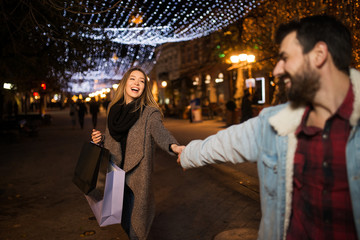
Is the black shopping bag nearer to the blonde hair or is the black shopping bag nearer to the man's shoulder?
the blonde hair

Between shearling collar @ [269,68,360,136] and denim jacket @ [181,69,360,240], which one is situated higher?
shearling collar @ [269,68,360,136]

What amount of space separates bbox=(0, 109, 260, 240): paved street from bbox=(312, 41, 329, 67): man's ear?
3.15 metres

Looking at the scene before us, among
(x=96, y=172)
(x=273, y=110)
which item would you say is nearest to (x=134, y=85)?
(x=96, y=172)

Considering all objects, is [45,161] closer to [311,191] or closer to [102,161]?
[102,161]

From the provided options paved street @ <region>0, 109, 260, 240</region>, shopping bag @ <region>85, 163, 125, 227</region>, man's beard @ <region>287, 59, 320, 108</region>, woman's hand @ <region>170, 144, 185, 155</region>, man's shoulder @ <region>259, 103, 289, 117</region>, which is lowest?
paved street @ <region>0, 109, 260, 240</region>

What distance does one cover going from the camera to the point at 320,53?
1532 millimetres

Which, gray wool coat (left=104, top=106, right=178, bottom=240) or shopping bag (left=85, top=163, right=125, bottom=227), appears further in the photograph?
gray wool coat (left=104, top=106, right=178, bottom=240)

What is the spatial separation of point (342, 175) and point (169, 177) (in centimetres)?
629

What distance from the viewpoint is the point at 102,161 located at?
114 inches

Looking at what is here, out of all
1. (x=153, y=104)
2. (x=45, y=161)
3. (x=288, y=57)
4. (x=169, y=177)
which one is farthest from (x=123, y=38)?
(x=288, y=57)

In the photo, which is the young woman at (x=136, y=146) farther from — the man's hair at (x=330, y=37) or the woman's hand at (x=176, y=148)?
the man's hair at (x=330, y=37)

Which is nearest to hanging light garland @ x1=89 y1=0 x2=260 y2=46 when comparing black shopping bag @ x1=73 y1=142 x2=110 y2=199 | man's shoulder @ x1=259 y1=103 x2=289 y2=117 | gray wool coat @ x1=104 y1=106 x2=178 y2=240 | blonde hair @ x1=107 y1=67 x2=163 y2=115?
blonde hair @ x1=107 y1=67 x2=163 y2=115

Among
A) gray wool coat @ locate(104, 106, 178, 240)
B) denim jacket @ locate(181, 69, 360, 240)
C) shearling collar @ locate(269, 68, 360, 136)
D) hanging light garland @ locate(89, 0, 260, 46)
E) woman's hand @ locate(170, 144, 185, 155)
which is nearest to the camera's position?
denim jacket @ locate(181, 69, 360, 240)

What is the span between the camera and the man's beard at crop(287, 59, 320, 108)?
1547 mm
